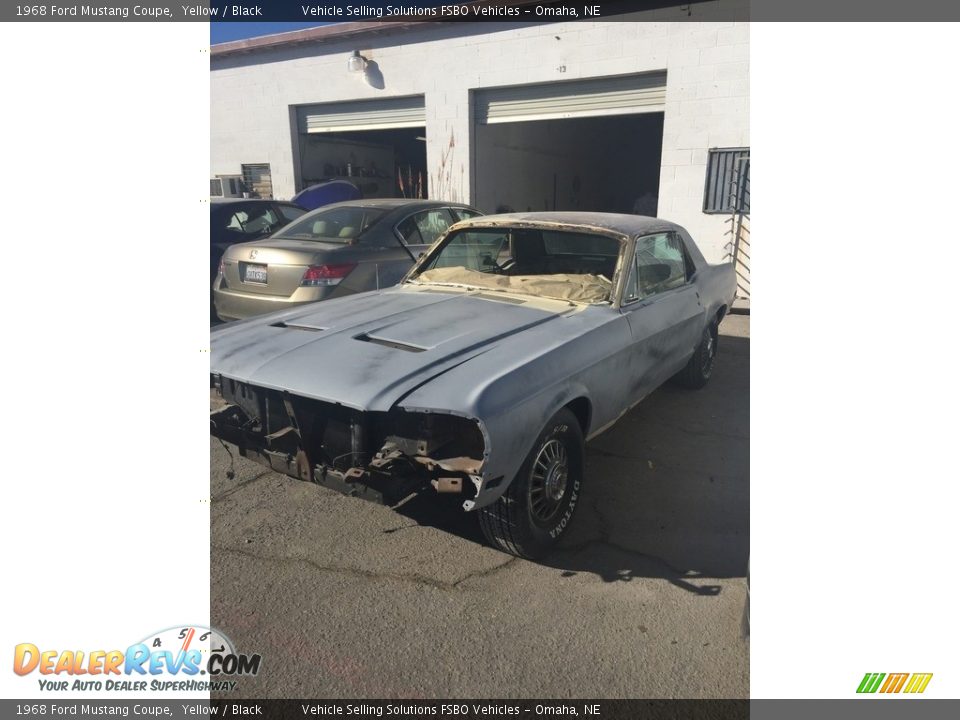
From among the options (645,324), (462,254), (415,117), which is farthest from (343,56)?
(645,324)

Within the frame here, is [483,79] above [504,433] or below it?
above

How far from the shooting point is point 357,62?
39.5ft

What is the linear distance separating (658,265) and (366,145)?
546 inches

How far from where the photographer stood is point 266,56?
1350 centimetres

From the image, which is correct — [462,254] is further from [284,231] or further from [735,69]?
[735,69]

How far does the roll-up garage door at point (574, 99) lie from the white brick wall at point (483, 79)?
0.24 m

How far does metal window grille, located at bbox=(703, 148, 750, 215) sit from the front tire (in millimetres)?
7814

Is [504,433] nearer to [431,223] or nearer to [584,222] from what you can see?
[584,222]

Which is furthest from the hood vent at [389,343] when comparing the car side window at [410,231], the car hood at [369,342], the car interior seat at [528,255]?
the car side window at [410,231]

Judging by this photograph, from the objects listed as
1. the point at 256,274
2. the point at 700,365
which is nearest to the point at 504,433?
the point at 700,365

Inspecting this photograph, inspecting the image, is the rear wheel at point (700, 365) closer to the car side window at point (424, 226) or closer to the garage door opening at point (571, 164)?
the car side window at point (424, 226)

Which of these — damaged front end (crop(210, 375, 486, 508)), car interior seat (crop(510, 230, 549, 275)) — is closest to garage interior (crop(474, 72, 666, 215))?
car interior seat (crop(510, 230, 549, 275))

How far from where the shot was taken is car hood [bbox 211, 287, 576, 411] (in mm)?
2469
